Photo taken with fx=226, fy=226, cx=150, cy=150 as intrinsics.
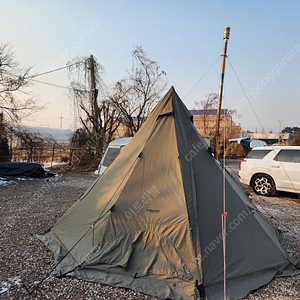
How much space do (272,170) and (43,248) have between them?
7184 mm

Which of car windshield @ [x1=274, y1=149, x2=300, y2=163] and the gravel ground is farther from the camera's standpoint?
car windshield @ [x1=274, y1=149, x2=300, y2=163]

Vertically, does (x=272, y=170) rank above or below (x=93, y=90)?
below

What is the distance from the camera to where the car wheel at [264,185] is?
789 centimetres

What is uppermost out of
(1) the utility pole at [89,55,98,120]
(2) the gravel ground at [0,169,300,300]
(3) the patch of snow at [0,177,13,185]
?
(1) the utility pole at [89,55,98,120]

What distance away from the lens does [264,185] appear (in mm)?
8047

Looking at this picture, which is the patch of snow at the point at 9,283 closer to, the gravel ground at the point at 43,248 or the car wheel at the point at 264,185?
the gravel ground at the point at 43,248

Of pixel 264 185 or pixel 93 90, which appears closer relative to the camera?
pixel 264 185

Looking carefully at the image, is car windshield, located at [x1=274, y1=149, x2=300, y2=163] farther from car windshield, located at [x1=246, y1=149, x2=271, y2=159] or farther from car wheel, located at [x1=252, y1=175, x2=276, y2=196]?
car wheel, located at [x1=252, y1=175, x2=276, y2=196]

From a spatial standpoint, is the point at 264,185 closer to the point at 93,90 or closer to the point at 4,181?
the point at 4,181

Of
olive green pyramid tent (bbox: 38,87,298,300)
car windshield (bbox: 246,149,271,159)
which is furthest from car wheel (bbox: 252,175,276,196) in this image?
olive green pyramid tent (bbox: 38,87,298,300)

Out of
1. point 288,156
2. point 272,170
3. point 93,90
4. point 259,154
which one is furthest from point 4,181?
point 288,156

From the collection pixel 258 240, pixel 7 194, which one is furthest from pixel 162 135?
pixel 7 194

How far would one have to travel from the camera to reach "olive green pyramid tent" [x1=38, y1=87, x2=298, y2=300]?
2.82 metres

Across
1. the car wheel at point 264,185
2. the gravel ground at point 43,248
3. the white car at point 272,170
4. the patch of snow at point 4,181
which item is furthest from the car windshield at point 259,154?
the patch of snow at point 4,181
